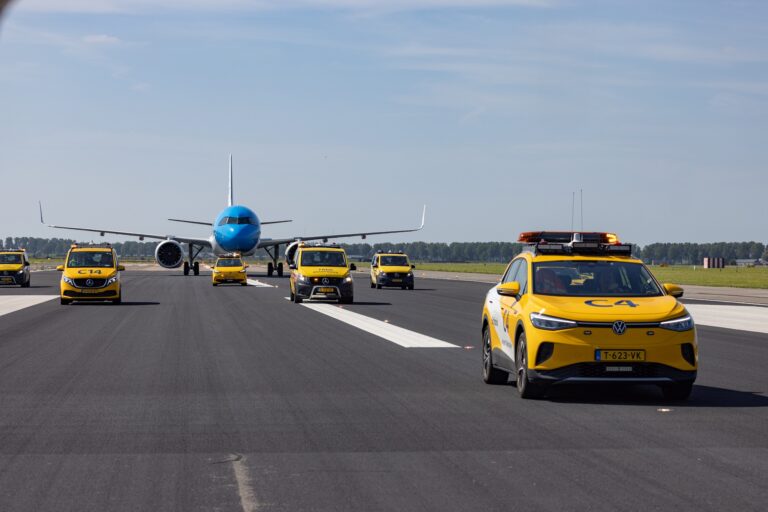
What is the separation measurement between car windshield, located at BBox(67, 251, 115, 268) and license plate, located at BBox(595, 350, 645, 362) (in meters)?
26.6

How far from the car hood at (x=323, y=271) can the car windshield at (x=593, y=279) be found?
77.3ft

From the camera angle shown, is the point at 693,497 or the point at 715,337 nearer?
the point at 693,497

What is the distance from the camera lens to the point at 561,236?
46.9 feet

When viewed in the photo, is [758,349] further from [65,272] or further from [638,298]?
[65,272]

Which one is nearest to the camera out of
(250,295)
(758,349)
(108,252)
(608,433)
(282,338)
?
(608,433)

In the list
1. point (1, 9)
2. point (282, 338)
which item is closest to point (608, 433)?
point (1, 9)

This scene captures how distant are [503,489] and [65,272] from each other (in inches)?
1187

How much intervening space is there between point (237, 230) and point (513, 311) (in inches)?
1972

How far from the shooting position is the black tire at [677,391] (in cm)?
1225

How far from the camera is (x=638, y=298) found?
12.8 meters

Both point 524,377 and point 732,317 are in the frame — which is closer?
point 524,377

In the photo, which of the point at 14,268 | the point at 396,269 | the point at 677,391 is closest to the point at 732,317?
the point at 677,391

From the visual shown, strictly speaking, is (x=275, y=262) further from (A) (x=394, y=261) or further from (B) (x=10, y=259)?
(B) (x=10, y=259)

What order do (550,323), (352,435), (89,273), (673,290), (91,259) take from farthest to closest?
(91,259), (89,273), (673,290), (550,323), (352,435)
